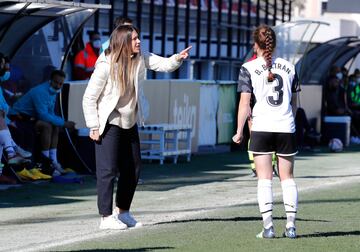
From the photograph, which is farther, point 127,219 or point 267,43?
point 127,219

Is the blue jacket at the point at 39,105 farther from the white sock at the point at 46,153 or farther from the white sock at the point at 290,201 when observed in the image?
the white sock at the point at 290,201

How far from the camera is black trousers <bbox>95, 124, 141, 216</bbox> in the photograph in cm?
1061

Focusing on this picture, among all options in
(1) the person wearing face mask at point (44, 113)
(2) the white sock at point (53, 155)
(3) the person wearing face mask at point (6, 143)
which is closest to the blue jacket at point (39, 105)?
(1) the person wearing face mask at point (44, 113)

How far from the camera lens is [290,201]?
9.99 meters

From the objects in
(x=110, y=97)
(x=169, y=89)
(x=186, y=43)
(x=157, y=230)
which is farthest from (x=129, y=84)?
(x=186, y=43)

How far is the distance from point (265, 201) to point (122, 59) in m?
1.97

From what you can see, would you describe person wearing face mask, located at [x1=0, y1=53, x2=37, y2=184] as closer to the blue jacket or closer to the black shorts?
the blue jacket

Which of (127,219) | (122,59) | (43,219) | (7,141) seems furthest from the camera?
(7,141)

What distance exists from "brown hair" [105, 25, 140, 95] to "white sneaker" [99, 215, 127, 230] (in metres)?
1.20

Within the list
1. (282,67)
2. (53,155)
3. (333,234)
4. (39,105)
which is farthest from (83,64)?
(333,234)

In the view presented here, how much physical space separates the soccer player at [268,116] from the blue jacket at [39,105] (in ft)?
23.1

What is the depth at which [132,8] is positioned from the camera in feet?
90.7

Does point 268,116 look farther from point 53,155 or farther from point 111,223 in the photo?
point 53,155

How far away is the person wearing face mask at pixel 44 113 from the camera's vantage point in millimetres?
16594
